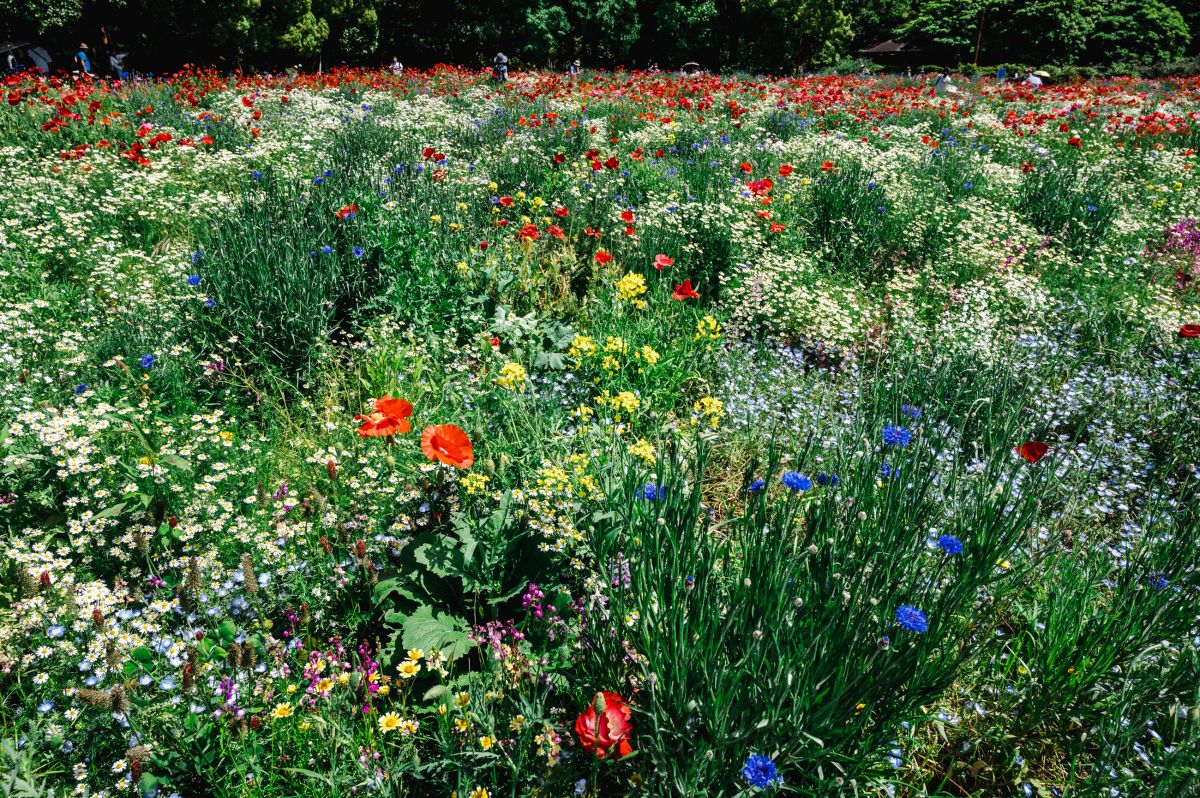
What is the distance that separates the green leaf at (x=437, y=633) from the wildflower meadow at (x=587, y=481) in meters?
0.01

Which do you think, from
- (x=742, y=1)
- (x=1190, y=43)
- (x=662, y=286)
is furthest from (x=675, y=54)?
(x=662, y=286)

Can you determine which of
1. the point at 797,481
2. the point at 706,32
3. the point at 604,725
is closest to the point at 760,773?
the point at 604,725

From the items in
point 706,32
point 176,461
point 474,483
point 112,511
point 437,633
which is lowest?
point 437,633

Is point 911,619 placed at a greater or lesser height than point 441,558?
greater

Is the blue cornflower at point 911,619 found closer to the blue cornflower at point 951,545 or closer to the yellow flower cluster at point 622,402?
the blue cornflower at point 951,545

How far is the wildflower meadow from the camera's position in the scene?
5.57ft

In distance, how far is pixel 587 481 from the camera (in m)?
2.24

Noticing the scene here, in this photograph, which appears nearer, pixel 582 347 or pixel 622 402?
pixel 622 402

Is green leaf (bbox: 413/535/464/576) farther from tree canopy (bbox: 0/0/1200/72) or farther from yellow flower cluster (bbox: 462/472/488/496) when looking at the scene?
tree canopy (bbox: 0/0/1200/72)

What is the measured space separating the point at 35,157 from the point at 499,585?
25.4 feet

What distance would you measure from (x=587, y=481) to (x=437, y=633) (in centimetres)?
69

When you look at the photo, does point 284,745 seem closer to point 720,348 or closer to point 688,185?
point 720,348

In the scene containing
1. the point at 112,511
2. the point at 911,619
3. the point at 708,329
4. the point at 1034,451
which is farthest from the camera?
the point at 708,329

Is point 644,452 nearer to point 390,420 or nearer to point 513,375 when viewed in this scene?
point 513,375
